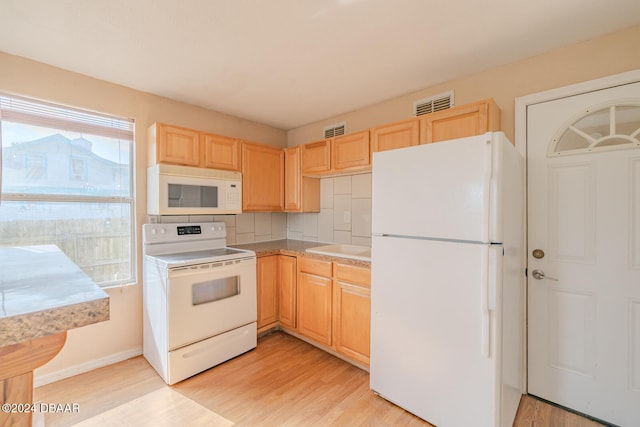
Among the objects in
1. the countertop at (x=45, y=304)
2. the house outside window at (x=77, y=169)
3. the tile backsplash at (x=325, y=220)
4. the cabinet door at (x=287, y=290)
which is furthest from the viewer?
the tile backsplash at (x=325, y=220)

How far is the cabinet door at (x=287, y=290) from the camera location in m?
2.91

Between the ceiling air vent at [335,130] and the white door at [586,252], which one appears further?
the ceiling air vent at [335,130]

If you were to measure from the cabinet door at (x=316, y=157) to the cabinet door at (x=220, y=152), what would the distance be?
72 centimetres

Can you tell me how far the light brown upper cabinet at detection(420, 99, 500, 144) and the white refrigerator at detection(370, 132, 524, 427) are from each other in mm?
349

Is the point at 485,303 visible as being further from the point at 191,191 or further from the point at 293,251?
the point at 191,191

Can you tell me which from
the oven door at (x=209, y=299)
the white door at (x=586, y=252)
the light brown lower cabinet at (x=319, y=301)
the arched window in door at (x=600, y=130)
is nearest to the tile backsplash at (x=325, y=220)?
the light brown lower cabinet at (x=319, y=301)

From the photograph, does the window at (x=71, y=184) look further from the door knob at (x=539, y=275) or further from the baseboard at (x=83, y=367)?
the door knob at (x=539, y=275)

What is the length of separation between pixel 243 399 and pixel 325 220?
1952 millimetres

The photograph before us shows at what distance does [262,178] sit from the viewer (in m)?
3.23

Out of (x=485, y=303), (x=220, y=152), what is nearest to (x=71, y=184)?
(x=220, y=152)

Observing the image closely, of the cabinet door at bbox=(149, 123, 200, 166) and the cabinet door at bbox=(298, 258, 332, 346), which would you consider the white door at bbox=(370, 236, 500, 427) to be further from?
A: the cabinet door at bbox=(149, 123, 200, 166)

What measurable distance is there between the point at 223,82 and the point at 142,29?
0.76m

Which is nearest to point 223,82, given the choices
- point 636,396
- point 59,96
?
point 59,96

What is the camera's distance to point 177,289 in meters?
2.19
